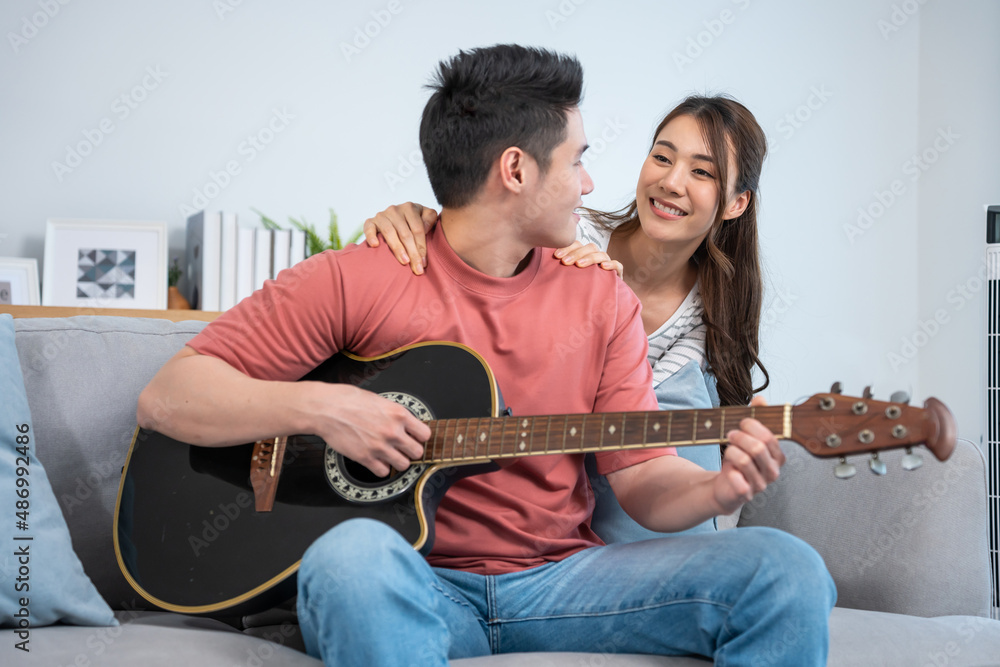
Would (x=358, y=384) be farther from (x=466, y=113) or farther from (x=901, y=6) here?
(x=901, y=6)

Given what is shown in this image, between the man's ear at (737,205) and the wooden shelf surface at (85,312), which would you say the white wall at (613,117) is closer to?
the wooden shelf surface at (85,312)

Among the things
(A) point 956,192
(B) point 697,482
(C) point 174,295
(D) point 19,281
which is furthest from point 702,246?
(A) point 956,192

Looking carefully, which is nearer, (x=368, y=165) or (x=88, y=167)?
(x=88, y=167)

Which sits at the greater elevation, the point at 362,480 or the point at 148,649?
the point at 362,480

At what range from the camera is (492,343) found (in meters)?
1.31

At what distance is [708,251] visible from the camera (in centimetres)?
199

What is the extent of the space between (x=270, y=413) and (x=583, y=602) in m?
0.50

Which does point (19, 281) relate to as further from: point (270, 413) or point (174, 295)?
point (270, 413)

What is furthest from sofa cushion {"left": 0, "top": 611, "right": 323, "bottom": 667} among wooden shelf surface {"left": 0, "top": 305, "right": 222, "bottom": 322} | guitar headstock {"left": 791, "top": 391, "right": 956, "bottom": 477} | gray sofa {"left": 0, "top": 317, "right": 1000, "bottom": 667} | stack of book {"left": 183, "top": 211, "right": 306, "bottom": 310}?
stack of book {"left": 183, "top": 211, "right": 306, "bottom": 310}

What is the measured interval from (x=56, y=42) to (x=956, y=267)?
359 cm

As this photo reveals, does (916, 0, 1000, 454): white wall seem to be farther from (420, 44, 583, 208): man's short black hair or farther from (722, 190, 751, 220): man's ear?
(420, 44, 583, 208): man's short black hair

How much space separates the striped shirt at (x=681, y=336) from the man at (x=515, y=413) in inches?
18.4

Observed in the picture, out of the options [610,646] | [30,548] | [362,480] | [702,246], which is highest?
[702,246]

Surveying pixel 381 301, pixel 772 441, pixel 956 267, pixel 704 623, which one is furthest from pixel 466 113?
pixel 956 267
